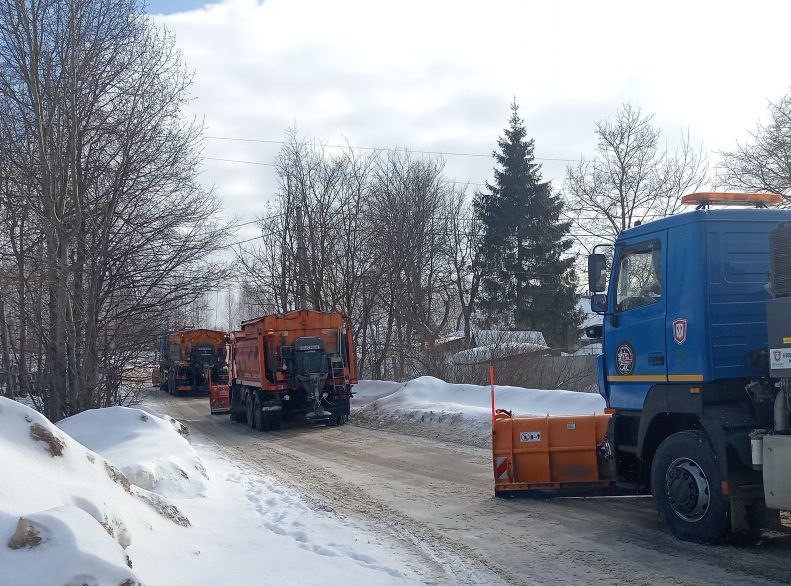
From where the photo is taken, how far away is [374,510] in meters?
9.76

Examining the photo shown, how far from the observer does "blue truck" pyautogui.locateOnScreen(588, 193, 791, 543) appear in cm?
678

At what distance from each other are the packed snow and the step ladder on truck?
9.33 ft

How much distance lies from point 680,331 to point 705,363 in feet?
1.43

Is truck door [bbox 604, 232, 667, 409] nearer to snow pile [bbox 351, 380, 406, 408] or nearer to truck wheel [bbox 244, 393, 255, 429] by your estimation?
truck wheel [bbox 244, 393, 255, 429]

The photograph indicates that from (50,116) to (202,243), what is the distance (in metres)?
4.01

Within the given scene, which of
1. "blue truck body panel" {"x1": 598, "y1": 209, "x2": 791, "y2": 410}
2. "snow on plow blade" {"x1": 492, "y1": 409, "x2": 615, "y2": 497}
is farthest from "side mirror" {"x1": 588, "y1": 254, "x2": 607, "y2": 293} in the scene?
"snow on plow blade" {"x1": 492, "y1": 409, "x2": 615, "y2": 497}

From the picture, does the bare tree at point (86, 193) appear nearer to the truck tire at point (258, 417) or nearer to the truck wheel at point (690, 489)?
the truck tire at point (258, 417)

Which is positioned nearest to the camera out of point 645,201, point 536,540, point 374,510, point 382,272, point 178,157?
point 536,540

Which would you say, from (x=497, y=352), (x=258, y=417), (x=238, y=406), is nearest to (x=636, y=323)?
(x=258, y=417)

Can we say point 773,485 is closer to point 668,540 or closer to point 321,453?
point 668,540

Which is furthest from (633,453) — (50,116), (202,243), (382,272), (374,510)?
(382,272)

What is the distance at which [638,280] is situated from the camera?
857 centimetres

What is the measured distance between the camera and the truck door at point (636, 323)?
8.18m

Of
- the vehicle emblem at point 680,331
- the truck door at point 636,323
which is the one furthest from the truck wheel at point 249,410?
the vehicle emblem at point 680,331
